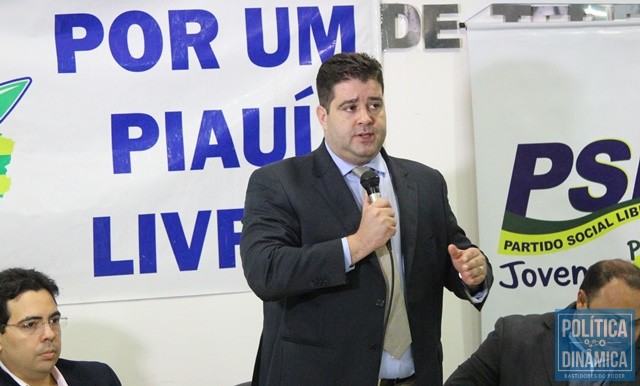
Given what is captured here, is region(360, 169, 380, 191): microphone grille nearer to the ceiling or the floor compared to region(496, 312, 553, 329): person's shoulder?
nearer to the ceiling

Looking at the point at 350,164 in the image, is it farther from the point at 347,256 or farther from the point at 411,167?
the point at 347,256

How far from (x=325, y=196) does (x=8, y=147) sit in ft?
5.11

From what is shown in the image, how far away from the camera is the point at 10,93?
10.5 feet

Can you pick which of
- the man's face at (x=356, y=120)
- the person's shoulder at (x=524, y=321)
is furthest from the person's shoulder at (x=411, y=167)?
the person's shoulder at (x=524, y=321)

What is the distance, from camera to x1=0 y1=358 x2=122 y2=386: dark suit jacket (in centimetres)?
257

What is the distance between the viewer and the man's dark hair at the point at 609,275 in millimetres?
2396

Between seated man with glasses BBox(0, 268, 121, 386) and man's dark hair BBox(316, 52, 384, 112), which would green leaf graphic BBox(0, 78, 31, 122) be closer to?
seated man with glasses BBox(0, 268, 121, 386)

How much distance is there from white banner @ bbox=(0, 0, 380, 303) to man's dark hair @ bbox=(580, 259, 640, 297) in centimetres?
131

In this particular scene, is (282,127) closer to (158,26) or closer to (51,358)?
(158,26)

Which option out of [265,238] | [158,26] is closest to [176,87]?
[158,26]

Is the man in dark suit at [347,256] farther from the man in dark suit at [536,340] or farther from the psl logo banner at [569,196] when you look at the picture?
the psl logo banner at [569,196]

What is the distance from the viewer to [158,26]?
10.8ft

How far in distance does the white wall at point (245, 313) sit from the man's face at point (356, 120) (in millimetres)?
1356

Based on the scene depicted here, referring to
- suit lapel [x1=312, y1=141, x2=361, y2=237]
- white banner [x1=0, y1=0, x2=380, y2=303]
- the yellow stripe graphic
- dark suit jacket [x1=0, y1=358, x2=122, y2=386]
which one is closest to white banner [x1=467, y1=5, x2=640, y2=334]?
the yellow stripe graphic
